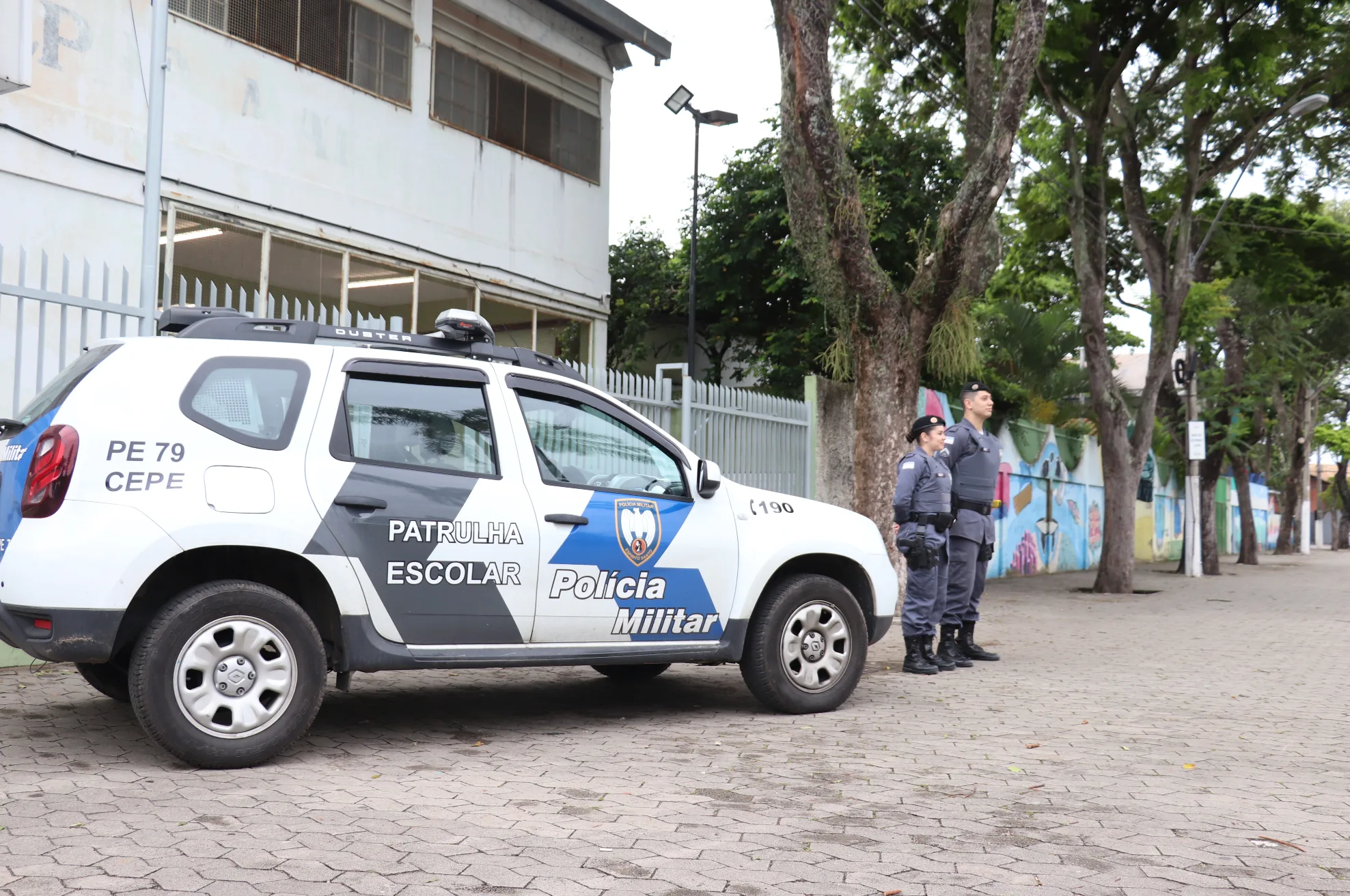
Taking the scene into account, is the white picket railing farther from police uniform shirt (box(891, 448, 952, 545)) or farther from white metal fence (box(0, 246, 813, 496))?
police uniform shirt (box(891, 448, 952, 545))

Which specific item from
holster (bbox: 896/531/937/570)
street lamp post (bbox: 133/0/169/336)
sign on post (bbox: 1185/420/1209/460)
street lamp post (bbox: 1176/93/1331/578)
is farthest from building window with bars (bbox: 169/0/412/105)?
sign on post (bbox: 1185/420/1209/460)

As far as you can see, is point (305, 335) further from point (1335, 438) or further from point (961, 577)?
point (1335, 438)

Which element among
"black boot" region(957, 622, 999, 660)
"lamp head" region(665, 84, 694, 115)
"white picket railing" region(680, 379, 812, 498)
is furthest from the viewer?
"lamp head" region(665, 84, 694, 115)

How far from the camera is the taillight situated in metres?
4.66

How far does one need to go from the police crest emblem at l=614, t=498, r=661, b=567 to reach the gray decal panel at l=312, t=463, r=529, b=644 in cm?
54

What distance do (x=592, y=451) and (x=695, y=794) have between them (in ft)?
6.14

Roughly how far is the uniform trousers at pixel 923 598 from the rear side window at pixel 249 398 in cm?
461

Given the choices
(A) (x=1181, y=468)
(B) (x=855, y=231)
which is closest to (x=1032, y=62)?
(B) (x=855, y=231)

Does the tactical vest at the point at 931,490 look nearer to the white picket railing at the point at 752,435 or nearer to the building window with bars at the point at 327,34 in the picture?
the white picket railing at the point at 752,435

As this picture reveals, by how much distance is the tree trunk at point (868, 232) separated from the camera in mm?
11172

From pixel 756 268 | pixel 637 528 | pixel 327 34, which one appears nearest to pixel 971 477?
pixel 637 528

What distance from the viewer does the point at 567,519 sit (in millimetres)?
5754

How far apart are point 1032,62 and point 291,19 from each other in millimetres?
7256

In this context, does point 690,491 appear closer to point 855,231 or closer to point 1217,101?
point 855,231
